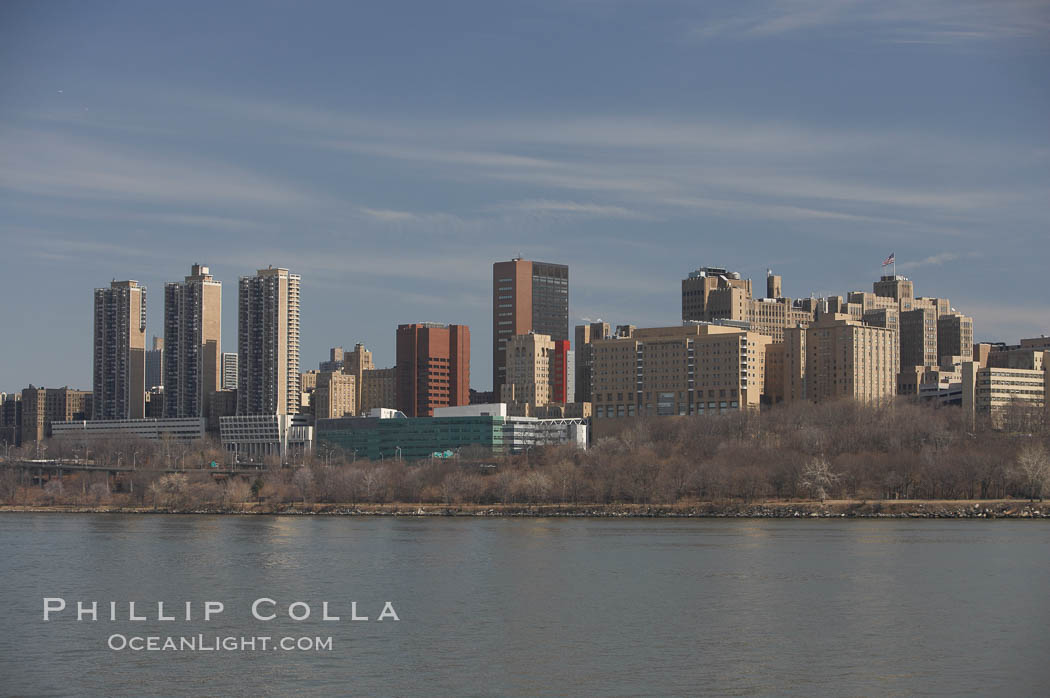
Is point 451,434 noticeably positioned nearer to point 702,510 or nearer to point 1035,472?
point 702,510

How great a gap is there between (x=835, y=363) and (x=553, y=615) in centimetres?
13865

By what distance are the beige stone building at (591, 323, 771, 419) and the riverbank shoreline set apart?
60.7 metres

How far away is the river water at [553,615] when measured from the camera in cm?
3566

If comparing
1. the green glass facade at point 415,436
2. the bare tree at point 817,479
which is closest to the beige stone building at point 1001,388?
the bare tree at point 817,479

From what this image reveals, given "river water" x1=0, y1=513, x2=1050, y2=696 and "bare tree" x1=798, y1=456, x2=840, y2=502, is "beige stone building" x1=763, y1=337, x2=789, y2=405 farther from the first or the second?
"river water" x1=0, y1=513, x2=1050, y2=696

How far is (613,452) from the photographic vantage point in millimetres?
138750

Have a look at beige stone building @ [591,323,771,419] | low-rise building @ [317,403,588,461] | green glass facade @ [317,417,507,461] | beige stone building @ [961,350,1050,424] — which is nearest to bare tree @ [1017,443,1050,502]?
beige stone building @ [961,350,1050,424]

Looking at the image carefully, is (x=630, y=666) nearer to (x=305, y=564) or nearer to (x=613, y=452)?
(x=305, y=564)

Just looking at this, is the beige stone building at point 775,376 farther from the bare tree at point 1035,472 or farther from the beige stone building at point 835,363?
the bare tree at point 1035,472

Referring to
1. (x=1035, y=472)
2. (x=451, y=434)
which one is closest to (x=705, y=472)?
(x=1035, y=472)

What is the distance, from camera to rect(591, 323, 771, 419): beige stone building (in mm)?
178750

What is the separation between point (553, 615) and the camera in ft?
153

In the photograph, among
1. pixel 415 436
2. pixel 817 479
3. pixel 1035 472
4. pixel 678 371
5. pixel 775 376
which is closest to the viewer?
pixel 1035 472

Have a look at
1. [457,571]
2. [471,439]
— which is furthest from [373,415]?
[457,571]
